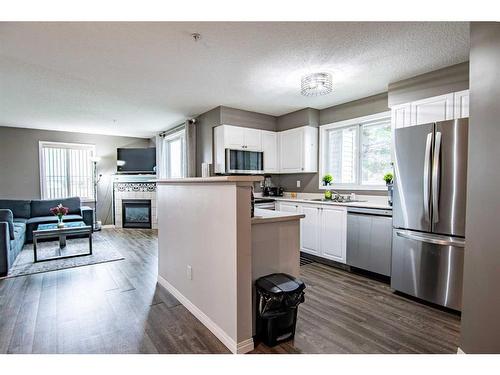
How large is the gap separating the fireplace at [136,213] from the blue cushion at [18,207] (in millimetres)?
2006

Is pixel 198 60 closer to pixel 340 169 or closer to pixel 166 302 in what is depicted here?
pixel 166 302

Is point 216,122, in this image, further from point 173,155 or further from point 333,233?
point 333,233

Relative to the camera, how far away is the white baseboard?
187 cm

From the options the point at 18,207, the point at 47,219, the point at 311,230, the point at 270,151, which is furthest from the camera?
the point at 18,207

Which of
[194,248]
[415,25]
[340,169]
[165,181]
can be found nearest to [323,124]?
[340,169]

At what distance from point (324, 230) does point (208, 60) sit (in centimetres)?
277

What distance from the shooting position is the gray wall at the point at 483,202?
5.09 ft

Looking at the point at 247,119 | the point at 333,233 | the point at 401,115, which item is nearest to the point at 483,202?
the point at 401,115

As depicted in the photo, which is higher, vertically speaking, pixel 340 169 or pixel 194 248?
pixel 340 169

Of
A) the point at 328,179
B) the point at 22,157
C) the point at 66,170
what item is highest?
the point at 22,157

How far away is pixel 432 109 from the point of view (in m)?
2.93

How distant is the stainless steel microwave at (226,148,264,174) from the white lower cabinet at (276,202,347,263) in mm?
A: 1000

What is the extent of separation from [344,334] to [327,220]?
74.7 inches

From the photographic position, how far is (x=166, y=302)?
8.75ft
